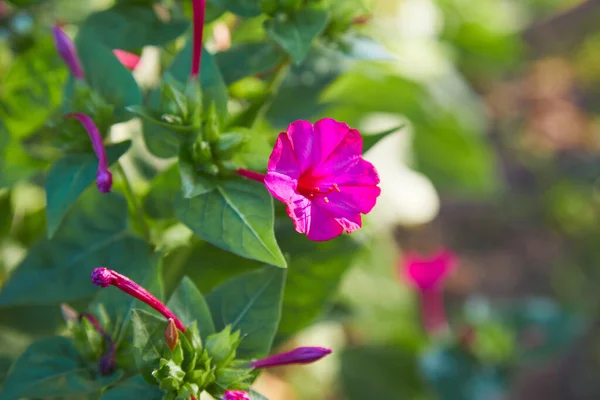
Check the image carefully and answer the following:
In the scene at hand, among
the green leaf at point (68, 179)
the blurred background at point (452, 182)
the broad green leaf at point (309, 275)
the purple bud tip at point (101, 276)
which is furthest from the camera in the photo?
the blurred background at point (452, 182)

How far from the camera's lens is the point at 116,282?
66 cm

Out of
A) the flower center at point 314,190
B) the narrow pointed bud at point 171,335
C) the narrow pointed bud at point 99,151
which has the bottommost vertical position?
the narrow pointed bud at point 171,335

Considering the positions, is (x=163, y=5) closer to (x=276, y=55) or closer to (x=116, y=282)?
(x=276, y=55)

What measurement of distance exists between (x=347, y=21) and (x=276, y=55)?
102mm

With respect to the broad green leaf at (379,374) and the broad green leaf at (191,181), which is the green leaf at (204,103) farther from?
the broad green leaf at (379,374)

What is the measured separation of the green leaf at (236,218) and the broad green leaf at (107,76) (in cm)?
15

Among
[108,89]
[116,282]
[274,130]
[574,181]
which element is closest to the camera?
[116,282]

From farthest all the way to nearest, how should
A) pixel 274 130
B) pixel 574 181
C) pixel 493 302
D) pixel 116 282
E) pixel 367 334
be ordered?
pixel 574 181, pixel 493 302, pixel 367 334, pixel 274 130, pixel 116 282

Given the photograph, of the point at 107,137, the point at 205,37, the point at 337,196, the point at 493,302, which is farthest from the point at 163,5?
the point at 493,302

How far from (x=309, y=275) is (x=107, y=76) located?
38cm

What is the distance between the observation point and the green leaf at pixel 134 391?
0.68 m

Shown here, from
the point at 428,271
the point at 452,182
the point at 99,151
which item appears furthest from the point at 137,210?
the point at 452,182

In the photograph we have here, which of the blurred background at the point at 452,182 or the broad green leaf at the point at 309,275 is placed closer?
the broad green leaf at the point at 309,275

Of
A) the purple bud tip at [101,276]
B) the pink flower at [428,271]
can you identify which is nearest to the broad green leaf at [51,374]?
the purple bud tip at [101,276]
